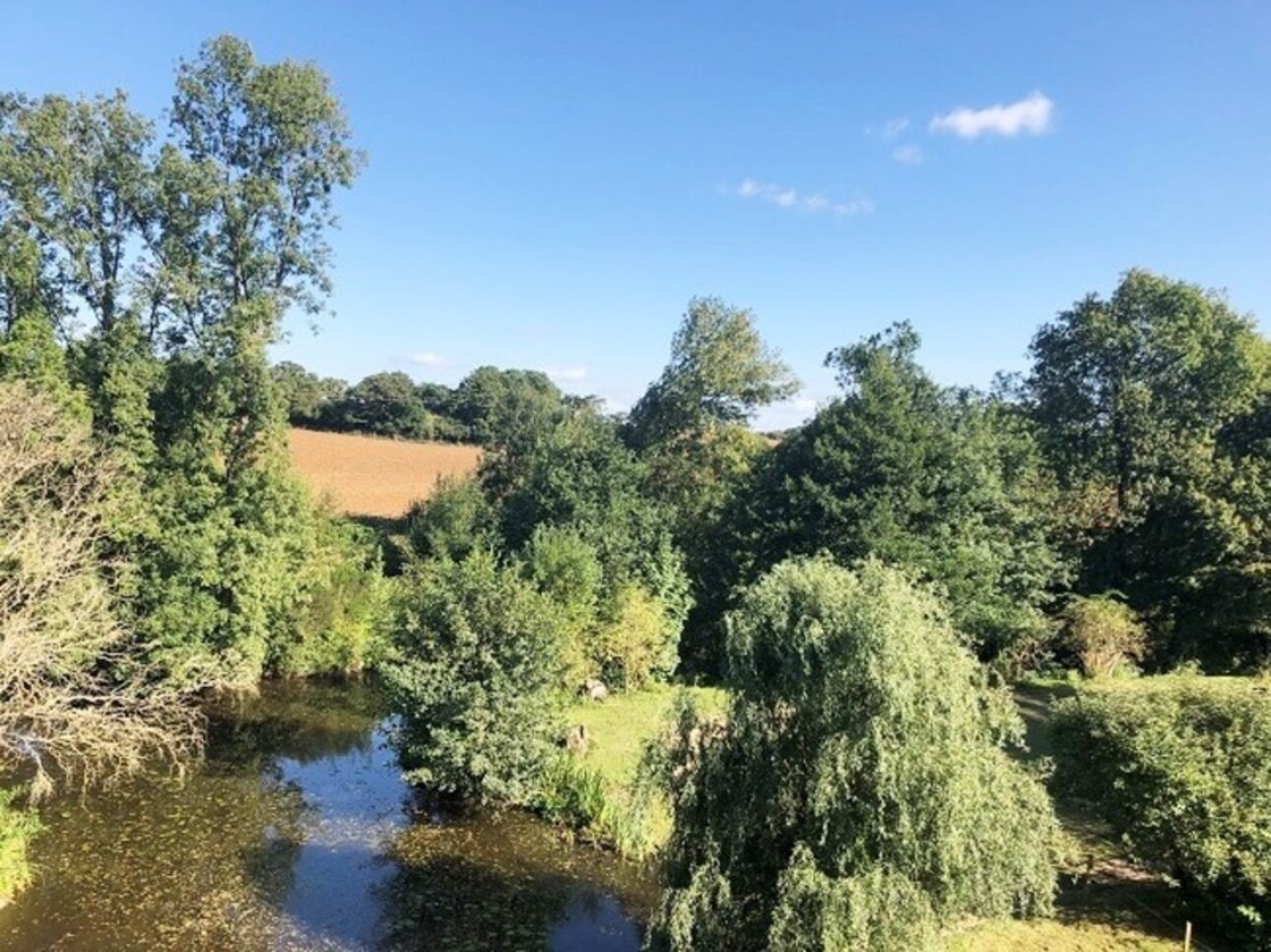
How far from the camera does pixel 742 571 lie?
95.3 feet

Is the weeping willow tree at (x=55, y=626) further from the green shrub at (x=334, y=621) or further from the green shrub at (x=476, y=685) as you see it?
the green shrub at (x=334, y=621)

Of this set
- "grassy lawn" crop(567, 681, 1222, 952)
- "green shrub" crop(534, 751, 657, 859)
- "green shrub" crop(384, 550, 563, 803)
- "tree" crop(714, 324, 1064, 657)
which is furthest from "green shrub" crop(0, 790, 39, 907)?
"tree" crop(714, 324, 1064, 657)

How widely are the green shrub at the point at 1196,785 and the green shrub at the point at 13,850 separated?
17.8 m

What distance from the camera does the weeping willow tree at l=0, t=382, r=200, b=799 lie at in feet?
44.1

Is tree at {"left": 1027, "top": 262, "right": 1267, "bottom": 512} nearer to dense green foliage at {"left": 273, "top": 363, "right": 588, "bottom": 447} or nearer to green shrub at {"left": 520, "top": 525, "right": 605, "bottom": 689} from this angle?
green shrub at {"left": 520, "top": 525, "right": 605, "bottom": 689}

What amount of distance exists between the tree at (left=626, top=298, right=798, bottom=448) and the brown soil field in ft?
47.8

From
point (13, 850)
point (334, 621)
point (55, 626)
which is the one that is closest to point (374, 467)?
point (334, 621)

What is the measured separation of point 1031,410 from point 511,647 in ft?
99.6

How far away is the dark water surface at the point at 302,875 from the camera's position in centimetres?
1309

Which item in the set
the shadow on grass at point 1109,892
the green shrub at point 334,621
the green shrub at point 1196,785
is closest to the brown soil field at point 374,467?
the green shrub at point 334,621

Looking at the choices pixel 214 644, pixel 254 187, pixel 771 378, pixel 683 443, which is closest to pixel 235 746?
pixel 214 644

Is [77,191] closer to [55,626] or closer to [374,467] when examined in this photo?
[55,626]

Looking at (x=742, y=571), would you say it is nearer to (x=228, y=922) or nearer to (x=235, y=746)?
(x=235, y=746)

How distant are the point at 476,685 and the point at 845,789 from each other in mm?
9809
